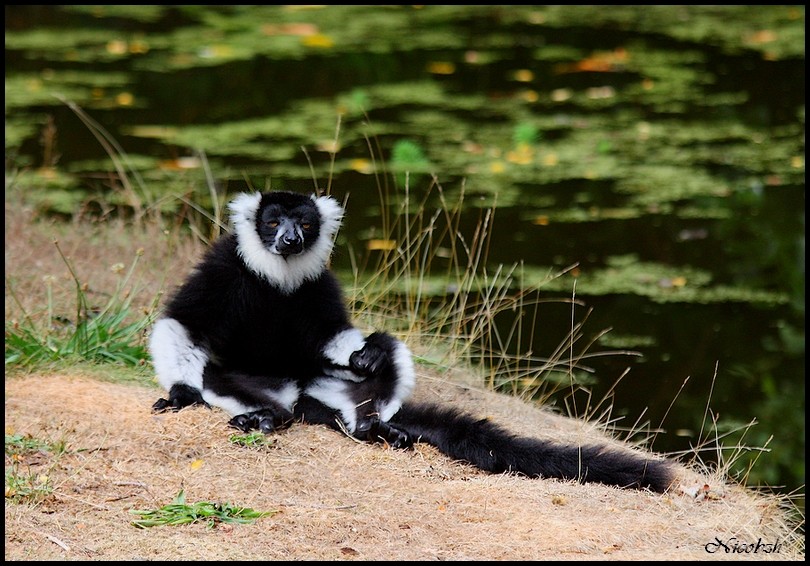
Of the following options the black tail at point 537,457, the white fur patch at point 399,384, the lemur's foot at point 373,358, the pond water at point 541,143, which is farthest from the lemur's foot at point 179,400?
the pond water at point 541,143

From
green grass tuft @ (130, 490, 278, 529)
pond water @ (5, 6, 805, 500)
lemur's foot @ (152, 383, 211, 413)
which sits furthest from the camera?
pond water @ (5, 6, 805, 500)

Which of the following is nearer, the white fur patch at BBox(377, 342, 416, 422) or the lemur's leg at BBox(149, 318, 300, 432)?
the lemur's leg at BBox(149, 318, 300, 432)

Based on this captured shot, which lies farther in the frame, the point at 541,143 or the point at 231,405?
the point at 541,143

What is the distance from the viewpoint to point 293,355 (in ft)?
18.9

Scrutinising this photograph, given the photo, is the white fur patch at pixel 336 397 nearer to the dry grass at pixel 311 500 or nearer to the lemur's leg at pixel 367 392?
the lemur's leg at pixel 367 392

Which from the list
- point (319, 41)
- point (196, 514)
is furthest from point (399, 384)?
point (319, 41)

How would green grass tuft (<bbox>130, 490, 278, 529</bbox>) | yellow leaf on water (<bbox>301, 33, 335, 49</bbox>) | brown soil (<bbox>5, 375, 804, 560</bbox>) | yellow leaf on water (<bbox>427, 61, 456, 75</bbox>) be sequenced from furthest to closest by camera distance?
yellow leaf on water (<bbox>301, 33, 335, 49</bbox>)
yellow leaf on water (<bbox>427, 61, 456, 75</bbox>)
green grass tuft (<bbox>130, 490, 278, 529</bbox>)
brown soil (<bbox>5, 375, 804, 560</bbox>)

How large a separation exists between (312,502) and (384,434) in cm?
78

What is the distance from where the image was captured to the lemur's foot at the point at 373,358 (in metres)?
5.49

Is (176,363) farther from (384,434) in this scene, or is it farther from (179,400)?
(384,434)

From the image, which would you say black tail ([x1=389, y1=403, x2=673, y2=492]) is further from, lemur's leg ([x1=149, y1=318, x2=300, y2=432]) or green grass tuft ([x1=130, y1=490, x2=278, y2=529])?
green grass tuft ([x1=130, y1=490, x2=278, y2=529])

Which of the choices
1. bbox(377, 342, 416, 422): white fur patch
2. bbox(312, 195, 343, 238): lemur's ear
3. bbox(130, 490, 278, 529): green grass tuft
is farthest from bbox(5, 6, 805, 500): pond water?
bbox(130, 490, 278, 529): green grass tuft

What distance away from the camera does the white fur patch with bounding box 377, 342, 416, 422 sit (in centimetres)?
562

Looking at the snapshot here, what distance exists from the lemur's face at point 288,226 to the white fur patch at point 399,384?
2.46ft
